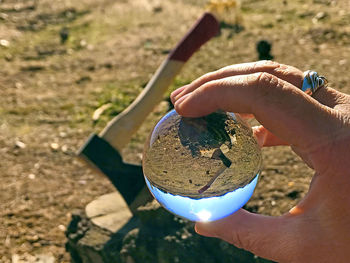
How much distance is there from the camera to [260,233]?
2.23m

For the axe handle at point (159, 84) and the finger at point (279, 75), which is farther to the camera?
the axe handle at point (159, 84)

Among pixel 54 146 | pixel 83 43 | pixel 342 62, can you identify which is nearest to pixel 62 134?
pixel 54 146

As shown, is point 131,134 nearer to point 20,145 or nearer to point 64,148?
point 64,148

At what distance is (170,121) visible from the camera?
2311 millimetres

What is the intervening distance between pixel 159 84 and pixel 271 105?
2.20 meters

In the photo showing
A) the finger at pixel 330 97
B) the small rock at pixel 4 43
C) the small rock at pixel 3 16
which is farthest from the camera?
the small rock at pixel 3 16

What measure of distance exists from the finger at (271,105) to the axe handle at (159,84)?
178cm

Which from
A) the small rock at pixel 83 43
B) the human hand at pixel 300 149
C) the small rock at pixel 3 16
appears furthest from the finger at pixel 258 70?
the small rock at pixel 3 16

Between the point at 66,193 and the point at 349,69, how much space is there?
3936 millimetres

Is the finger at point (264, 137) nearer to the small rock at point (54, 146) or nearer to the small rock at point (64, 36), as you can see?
the small rock at point (54, 146)

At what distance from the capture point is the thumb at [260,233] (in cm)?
219

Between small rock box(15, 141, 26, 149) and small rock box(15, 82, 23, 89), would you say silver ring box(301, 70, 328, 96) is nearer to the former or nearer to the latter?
small rock box(15, 141, 26, 149)

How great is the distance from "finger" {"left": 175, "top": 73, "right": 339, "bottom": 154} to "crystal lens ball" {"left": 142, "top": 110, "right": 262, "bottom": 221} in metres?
0.10

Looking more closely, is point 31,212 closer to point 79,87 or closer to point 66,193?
point 66,193
